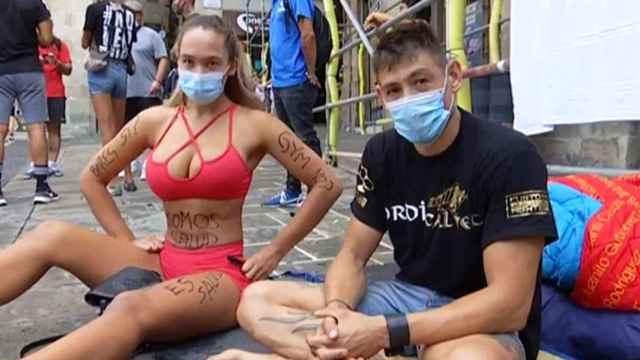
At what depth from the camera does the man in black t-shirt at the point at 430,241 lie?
1705mm

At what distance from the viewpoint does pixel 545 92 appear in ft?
9.04

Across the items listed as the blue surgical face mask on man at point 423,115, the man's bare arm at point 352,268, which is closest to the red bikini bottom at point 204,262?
the man's bare arm at point 352,268

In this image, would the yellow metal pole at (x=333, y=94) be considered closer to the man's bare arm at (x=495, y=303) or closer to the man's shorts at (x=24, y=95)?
the man's shorts at (x=24, y=95)

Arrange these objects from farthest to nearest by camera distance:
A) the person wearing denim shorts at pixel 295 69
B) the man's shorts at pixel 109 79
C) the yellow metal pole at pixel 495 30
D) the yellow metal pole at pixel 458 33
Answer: the man's shorts at pixel 109 79
the person wearing denim shorts at pixel 295 69
the yellow metal pole at pixel 495 30
the yellow metal pole at pixel 458 33

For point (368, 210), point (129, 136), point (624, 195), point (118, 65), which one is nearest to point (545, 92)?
point (624, 195)

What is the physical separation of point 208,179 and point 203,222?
151mm

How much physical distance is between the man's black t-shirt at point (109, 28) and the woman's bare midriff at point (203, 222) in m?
3.35

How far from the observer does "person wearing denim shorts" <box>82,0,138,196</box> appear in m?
5.42

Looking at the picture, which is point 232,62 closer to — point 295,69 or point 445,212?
point 445,212

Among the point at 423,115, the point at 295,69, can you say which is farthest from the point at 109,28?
the point at 423,115

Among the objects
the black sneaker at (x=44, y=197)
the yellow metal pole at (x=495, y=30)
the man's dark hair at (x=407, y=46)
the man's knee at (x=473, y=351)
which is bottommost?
the black sneaker at (x=44, y=197)

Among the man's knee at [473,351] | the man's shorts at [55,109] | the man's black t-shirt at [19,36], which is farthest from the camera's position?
the man's shorts at [55,109]

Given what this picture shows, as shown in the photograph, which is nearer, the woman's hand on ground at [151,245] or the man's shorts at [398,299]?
the man's shorts at [398,299]

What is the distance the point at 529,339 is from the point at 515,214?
35cm
